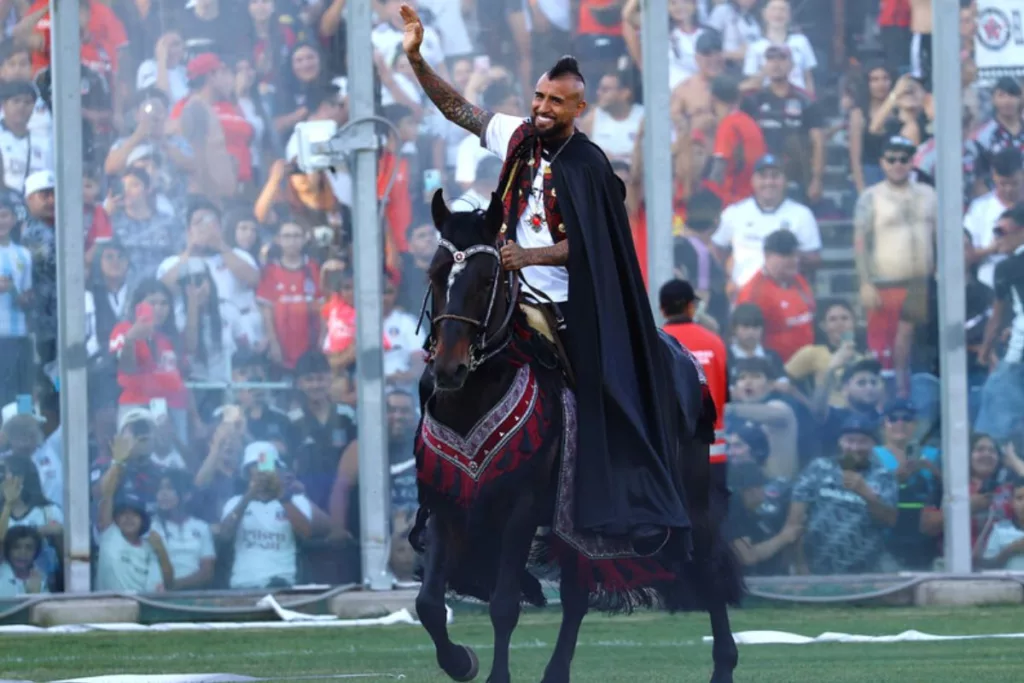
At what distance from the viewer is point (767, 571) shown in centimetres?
1603

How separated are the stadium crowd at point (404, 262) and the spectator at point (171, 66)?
1.1 inches

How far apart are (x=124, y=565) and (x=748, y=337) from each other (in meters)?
5.08

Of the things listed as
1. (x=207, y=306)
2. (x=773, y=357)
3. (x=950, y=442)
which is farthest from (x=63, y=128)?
(x=950, y=442)

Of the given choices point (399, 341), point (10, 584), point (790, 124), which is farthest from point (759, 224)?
point (10, 584)

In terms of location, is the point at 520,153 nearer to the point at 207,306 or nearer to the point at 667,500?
the point at 667,500

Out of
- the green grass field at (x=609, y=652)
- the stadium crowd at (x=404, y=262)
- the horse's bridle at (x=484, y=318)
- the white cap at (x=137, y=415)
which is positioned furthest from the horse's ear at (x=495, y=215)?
the white cap at (x=137, y=415)

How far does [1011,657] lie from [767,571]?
197 inches

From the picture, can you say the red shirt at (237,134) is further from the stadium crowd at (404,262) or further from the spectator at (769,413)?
the spectator at (769,413)

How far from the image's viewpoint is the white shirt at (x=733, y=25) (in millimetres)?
16109

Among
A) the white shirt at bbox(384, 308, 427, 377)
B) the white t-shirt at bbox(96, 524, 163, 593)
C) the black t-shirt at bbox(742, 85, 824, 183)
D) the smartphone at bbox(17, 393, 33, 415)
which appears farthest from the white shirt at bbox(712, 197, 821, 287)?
the smartphone at bbox(17, 393, 33, 415)

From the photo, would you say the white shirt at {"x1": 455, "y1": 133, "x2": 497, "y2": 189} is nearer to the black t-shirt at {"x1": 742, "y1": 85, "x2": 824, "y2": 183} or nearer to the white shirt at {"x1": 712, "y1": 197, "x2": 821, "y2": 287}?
the white shirt at {"x1": 712, "y1": 197, "x2": 821, "y2": 287}

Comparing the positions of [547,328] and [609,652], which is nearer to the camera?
[547,328]

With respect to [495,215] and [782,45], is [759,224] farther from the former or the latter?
[495,215]

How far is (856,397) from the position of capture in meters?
16.2
